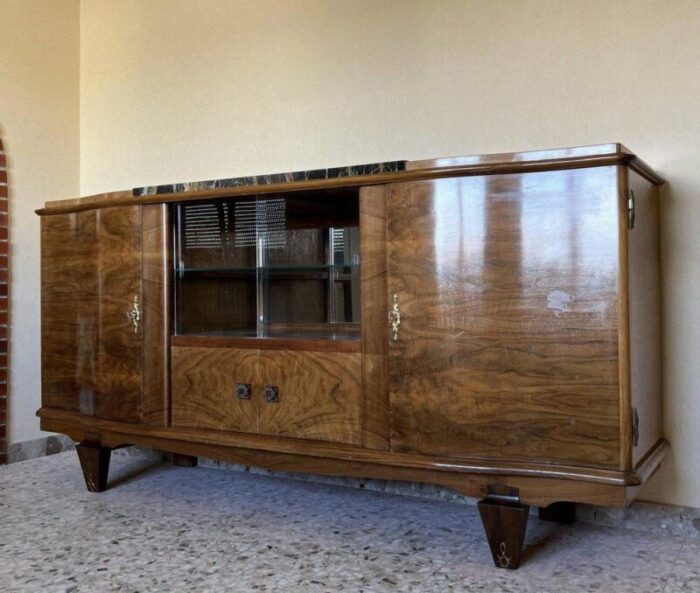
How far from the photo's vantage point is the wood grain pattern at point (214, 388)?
82.1 inches

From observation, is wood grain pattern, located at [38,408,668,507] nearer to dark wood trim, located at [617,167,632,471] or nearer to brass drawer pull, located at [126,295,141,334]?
dark wood trim, located at [617,167,632,471]

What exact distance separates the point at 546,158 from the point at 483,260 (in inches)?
11.2

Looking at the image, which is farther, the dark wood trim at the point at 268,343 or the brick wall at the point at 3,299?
the brick wall at the point at 3,299

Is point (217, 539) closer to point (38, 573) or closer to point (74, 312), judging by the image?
point (38, 573)

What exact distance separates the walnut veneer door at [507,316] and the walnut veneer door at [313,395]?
0.13 m

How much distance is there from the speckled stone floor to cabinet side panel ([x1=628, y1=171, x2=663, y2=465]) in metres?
0.32

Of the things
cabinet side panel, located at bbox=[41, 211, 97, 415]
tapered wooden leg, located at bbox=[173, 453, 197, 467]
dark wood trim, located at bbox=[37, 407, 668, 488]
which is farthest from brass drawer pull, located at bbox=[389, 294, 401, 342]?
tapered wooden leg, located at bbox=[173, 453, 197, 467]

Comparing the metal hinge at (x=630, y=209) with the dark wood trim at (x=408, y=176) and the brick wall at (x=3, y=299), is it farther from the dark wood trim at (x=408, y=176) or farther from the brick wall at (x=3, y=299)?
the brick wall at (x=3, y=299)

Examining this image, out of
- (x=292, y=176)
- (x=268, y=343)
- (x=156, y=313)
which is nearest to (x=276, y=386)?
(x=268, y=343)

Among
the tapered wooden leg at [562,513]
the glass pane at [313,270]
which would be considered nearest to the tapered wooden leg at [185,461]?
the glass pane at [313,270]

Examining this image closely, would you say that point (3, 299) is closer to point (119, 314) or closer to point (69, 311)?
point (69, 311)

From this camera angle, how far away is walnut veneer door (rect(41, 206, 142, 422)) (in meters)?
2.29

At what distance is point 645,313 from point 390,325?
2.20 feet

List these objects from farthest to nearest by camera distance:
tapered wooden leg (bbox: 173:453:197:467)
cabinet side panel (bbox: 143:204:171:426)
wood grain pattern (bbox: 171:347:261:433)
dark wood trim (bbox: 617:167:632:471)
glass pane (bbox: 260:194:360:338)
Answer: tapered wooden leg (bbox: 173:453:197:467)
cabinet side panel (bbox: 143:204:171:426)
wood grain pattern (bbox: 171:347:261:433)
glass pane (bbox: 260:194:360:338)
dark wood trim (bbox: 617:167:632:471)
